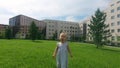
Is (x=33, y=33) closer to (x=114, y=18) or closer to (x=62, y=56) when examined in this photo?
(x=114, y=18)

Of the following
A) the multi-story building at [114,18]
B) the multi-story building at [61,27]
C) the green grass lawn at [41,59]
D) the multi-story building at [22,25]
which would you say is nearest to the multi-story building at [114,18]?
the multi-story building at [114,18]

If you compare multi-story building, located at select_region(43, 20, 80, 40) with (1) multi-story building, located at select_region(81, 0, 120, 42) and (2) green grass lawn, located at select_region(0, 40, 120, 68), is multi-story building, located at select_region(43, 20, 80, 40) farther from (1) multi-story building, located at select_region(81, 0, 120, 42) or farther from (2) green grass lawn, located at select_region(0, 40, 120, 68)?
(2) green grass lawn, located at select_region(0, 40, 120, 68)

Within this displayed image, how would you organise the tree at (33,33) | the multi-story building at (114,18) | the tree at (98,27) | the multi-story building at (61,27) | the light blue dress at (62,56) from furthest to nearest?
the multi-story building at (61,27) → the multi-story building at (114,18) → the tree at (33,33) → the tree at (98,27) → the light blue dress at (62,56)

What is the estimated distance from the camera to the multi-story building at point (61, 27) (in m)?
160

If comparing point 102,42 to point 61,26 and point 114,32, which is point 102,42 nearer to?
point 114,32

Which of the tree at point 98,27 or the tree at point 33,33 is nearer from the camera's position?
the tree at point 98,27

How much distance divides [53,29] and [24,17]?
24.6m

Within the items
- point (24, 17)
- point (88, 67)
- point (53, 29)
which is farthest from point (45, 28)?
point (88, 67)

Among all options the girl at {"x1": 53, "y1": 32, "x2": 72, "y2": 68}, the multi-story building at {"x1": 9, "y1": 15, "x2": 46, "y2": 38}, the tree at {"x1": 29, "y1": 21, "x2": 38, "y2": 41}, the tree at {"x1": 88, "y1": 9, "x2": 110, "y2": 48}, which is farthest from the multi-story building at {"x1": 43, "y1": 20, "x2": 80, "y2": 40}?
the girl at {"x1": 53, "y1": 32, "x2": 72, "y2": 68}

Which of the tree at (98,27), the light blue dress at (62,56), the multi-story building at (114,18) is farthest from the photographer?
the multi-story building at (114,18)

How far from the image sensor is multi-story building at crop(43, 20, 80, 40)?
16025 cm

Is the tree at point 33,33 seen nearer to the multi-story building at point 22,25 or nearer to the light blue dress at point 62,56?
the light blue dress at point 62,56

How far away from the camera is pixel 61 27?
164750mm

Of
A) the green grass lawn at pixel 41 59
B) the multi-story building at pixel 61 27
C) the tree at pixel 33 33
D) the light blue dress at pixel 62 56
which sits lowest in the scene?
the green grass lawn at pixel 41 59
